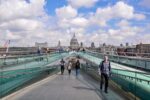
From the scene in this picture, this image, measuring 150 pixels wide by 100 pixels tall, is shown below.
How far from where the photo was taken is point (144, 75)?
54.9 feet

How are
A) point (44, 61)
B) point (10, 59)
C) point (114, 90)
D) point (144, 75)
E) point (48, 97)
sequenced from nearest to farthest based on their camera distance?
1. point (144, 75)
2. point (48, 97)
3. point (114, 90)
4. point (10, 59)
5. point (44, 61)

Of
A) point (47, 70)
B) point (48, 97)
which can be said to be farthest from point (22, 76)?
point (47, 70)

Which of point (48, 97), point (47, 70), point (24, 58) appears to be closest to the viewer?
point (48, 97)

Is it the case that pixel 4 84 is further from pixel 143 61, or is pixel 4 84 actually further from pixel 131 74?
pixel 143 61

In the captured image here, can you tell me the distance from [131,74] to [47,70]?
2131cm

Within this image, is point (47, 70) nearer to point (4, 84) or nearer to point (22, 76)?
point (22, 76)

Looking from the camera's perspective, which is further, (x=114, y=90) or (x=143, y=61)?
(x=143, y=61)

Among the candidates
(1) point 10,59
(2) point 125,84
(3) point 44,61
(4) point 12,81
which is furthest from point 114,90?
(3) point 44,61

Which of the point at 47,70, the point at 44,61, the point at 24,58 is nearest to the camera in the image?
the point at 24,58

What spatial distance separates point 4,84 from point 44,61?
2494 centimetres

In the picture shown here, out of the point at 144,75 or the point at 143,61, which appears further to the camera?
the point at 143,61

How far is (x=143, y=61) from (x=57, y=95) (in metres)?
16.4

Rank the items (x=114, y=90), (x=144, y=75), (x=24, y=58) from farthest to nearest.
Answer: (x=24, y=58) < (x=114, y=90) < (x=144, y=75)

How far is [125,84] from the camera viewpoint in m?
19.5
